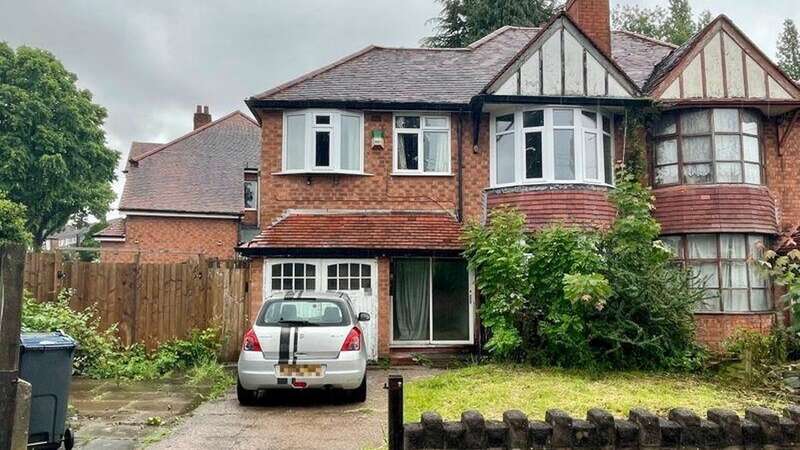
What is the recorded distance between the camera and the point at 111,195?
3706 cm

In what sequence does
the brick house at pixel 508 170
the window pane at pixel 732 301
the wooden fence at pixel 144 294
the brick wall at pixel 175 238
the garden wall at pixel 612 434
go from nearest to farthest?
the garden wall at pixel 612 434 → the wooden fence at pixel 144 294 → the brick house at pixel 508 170 → the window pane at pixel 732 301 → the brick wall at pixel 175 238

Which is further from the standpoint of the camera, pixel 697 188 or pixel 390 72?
pixel 390 72

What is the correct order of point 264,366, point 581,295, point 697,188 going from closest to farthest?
1. point 264,366
2. point 581,295
3. point 697,188

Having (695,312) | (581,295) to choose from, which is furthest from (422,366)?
(695,312)

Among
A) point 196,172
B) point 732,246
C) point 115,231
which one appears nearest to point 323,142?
point 732,246

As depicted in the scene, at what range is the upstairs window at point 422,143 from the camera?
46.6 ft

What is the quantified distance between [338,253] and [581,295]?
518 cm

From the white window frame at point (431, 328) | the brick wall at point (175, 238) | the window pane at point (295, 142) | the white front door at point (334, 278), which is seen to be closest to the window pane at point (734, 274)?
the white window frame at point (431, 328)

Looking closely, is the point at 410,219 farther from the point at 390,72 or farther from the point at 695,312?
the point at 695,312

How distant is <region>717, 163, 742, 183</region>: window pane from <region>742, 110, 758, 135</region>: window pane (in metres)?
0.87

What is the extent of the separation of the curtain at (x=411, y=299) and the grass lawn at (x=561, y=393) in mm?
2946

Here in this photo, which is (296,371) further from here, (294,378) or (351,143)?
(351,143)

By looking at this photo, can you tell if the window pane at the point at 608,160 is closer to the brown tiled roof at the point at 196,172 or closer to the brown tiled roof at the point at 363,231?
the brown tiled roof at the point at 363,231

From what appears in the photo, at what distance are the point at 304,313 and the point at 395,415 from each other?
5.23 metres
